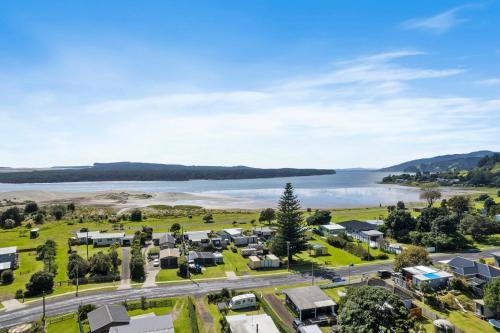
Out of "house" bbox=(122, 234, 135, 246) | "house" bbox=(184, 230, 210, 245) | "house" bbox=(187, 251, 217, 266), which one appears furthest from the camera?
"house" bbox=(122, 234, 135, 246)

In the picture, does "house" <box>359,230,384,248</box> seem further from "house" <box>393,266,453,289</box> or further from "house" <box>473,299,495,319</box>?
"house" <box>473,299,495,319</box>

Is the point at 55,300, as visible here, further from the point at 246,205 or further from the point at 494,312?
the point at 246,205


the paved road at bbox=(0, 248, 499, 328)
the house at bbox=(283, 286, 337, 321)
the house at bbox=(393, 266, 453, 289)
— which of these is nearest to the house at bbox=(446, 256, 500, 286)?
the house at bbox=(393, 266, 453, 289)

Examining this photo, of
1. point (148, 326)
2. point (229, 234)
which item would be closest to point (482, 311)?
point (148, 326)

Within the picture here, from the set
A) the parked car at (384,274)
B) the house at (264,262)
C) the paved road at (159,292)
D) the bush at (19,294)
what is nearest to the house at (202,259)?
the house at (264,262)

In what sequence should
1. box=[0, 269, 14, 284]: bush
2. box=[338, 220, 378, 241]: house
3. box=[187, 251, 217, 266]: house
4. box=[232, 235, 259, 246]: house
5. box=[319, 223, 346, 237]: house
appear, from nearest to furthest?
box=[0, 269, 14, 284]: bush < box=[187, 251, 217, 266]: house < box=[232, 235, 259, 246]: house < box=[338, 220, 378, 241]: house < box=[319, 223, 346, 237]: house

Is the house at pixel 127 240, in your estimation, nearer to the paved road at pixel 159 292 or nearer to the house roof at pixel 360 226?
the paved road at pixel 159 292
